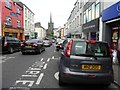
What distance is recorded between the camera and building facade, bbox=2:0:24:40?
31.8m

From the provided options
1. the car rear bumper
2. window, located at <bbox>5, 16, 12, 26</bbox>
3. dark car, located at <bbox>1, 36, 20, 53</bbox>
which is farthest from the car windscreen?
window, located at <bbox>5, 16, 12, 26</bbox>

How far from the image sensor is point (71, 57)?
6.17 m

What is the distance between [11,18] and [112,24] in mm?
21936

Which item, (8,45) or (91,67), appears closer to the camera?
(91,67)

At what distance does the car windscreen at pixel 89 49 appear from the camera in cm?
619

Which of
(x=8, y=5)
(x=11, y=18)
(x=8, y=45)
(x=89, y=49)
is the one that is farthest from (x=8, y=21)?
(x=89, y=49)

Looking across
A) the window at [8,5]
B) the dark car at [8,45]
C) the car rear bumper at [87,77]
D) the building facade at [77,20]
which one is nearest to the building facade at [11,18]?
the window at [8,5]

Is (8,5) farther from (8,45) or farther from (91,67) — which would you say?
(91,67)

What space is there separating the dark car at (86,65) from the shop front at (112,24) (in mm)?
8964

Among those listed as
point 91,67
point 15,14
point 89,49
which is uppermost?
point 15,14

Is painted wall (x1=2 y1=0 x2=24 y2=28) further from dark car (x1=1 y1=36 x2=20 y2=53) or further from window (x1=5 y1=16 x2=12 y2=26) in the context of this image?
dark car (x1=1 y1=36 x2=20 y2=53)

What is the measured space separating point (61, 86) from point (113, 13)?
1056cm

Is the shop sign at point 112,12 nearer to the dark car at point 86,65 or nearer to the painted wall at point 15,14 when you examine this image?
the dark car at point 86,65

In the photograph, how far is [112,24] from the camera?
1870cm
